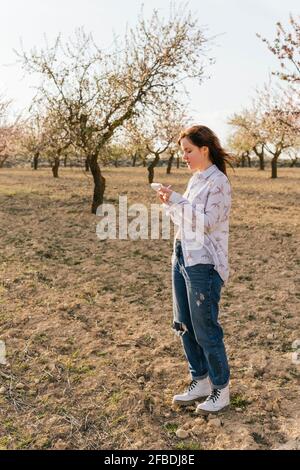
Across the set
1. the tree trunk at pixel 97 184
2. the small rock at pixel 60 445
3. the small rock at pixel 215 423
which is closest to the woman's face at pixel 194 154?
the small rock at pixel 215 423

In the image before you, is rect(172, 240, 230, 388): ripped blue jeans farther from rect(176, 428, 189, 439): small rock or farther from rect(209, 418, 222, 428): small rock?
rect(176, 428, 189, 439): small rock

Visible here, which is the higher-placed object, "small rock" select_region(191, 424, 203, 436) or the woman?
the woman

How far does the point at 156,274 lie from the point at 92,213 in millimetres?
7722

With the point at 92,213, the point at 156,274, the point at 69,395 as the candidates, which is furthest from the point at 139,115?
the point at 69,395

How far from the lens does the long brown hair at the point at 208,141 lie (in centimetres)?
420

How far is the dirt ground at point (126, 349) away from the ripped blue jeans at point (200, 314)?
52cm

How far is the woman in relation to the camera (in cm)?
408

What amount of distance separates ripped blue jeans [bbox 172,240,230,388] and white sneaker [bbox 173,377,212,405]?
0.73 ft

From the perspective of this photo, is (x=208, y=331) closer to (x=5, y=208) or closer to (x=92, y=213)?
(x=92, y=213)

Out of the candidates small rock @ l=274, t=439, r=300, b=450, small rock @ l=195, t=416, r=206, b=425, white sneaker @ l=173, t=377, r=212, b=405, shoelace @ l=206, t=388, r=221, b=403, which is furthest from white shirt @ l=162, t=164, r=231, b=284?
small rock @ l=274, t=439, r=300, b=450

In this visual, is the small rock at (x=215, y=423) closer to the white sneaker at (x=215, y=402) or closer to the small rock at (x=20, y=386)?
the white sneaker at (x=215, y=402)

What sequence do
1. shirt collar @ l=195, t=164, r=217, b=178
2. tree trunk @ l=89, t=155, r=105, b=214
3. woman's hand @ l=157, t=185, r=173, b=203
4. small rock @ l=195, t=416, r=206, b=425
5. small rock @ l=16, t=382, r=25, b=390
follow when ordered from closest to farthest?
woman's hand @ l=157, t=185, r=173, b=203, shirt collar @ l=195, t=164, r=217, b=178, small rock @ l=195, t=416, r=206, b=425, small rock @ l=16, t=382, r=25, b=390, tree trunk @ l=89, t=155, r=105, b=214

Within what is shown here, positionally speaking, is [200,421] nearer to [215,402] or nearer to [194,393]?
[215,402]

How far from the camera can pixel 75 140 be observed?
16.2 meters
